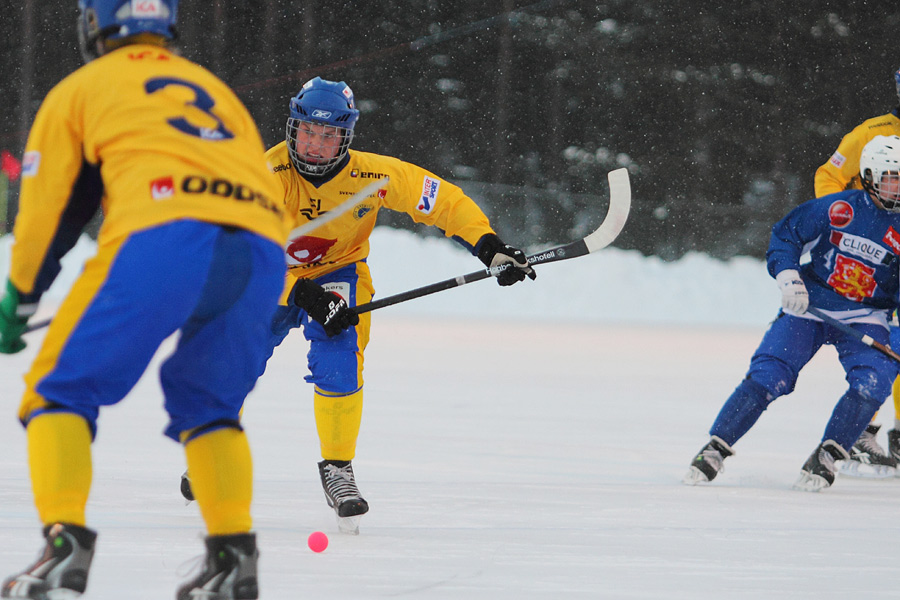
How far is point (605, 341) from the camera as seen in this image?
31.2ft

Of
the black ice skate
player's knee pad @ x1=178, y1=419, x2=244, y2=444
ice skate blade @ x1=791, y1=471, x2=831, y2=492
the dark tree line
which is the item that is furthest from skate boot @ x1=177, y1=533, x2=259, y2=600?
the dark tree line

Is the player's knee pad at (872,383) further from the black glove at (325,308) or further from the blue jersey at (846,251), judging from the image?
the black glove at (325,308)

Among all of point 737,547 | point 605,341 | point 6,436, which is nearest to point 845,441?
point 737,547

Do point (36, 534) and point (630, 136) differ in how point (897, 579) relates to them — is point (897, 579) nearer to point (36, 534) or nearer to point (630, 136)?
point (36, 534)

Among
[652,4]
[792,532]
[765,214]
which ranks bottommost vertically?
[792,532]

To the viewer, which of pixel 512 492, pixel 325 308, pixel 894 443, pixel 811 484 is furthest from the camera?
pixel 894 443

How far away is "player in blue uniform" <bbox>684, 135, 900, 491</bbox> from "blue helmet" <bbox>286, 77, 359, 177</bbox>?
1612 mm

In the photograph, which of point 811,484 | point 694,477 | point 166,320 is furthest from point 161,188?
point 811,484

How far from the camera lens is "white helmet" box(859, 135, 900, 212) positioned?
407cm

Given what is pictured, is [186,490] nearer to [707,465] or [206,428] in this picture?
[206,428]

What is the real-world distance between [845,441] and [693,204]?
903 cm

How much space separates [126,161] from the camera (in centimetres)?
186

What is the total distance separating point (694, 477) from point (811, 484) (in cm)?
37

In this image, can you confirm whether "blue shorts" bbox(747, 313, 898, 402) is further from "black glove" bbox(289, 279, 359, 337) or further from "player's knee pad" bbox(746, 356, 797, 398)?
"black glove" bbox(289, 279, 359, 337)
